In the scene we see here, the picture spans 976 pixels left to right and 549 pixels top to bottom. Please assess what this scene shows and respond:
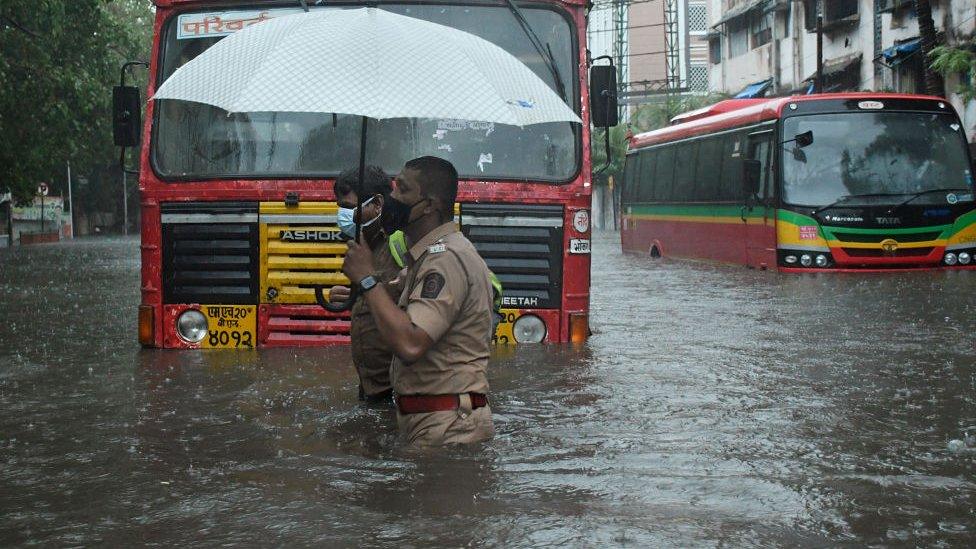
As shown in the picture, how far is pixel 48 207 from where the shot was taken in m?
61.8

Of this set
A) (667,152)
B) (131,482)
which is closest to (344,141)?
(131,482)

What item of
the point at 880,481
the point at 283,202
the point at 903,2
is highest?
the point at 903,2

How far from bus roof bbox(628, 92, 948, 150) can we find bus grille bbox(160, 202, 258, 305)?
39.7 ft

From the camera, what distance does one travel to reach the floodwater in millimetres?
5066

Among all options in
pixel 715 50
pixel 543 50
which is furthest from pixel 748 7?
pixel 543 50

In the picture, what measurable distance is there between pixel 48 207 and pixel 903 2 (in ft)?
130

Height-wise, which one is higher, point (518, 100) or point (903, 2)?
point (903, 2)

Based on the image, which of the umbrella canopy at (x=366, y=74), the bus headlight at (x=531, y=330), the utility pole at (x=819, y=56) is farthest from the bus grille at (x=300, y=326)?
the utility pole at (x=819, y=56)

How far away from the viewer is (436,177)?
596 centimetres

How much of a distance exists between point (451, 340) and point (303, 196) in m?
3.96

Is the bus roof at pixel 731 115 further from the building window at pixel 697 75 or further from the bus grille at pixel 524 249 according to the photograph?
the building window at pixel 697 75

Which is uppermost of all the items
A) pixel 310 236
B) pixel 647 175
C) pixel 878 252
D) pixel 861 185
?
pixel 647 175

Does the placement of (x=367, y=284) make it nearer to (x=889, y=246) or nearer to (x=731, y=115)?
(x=889, y=246)

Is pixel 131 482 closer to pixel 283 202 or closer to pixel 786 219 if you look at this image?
pixel 283 202
